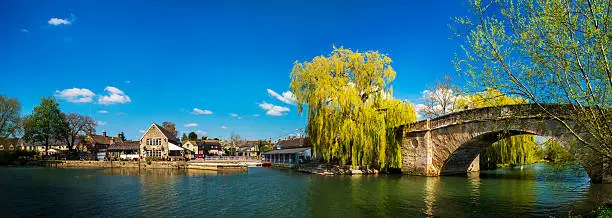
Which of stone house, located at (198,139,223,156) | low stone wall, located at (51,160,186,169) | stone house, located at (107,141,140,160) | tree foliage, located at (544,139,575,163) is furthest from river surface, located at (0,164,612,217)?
stone house, located at (198,139,223,156)

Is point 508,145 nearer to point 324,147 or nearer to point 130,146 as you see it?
point 324,147

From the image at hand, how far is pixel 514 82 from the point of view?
769 cm

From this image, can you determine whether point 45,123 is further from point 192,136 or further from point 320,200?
point 320,200

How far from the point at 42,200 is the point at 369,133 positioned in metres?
21.2

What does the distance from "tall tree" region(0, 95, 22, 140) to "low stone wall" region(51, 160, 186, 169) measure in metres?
8.98

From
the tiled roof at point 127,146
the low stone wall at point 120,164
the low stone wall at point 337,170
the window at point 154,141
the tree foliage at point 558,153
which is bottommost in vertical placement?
the low stone wall at point 120,164

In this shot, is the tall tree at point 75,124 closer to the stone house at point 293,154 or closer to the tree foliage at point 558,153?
the stone house at point 293,154

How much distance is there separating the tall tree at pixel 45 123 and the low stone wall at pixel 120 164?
757cm

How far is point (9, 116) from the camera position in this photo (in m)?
52.3

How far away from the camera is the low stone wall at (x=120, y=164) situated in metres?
45.5

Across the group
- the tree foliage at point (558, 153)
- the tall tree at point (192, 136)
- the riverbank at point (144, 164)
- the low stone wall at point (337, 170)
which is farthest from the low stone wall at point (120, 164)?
the tree foliage at point (558, 153)

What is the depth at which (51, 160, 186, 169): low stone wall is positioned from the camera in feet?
149

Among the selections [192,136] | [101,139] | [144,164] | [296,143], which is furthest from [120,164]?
[192,136]

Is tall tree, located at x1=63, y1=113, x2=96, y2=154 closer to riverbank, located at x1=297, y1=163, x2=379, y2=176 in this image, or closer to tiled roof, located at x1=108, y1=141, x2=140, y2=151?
tiled roof, located at x1=108, y1=141, x2=140, y2=151
